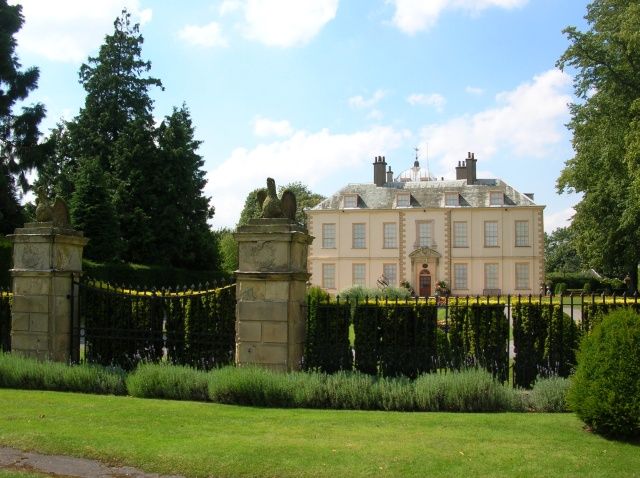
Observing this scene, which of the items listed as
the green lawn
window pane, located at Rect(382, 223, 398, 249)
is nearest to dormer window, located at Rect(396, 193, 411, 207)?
window pane, located at Rect(382, 223, 398, 249)

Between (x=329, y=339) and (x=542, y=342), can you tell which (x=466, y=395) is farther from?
(x=329, y=339)

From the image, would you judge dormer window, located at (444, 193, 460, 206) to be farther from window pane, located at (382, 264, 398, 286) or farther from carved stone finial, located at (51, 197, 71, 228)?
carved stone finial, located at (51, 197, 71, 228)

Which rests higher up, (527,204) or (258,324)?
(527,204)

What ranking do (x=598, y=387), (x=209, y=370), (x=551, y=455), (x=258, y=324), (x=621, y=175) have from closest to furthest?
(x=551, y=455)
(x=598, y=387)
(x=258, y=324)
(x=209, y=370)
(x=621, y=175)

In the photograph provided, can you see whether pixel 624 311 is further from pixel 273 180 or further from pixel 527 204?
pixel 527 204

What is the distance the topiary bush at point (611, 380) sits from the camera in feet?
21.3

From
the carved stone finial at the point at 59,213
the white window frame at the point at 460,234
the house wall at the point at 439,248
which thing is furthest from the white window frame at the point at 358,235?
the carved stone finial at the point at 59,213

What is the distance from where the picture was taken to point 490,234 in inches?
1849

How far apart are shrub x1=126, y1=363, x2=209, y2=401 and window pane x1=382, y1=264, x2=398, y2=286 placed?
130 ft

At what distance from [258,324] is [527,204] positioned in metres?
40.5

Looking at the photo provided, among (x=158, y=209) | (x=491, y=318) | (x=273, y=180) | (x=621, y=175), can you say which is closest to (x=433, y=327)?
(x=491, y=318)

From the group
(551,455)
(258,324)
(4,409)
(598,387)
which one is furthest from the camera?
(258,324)

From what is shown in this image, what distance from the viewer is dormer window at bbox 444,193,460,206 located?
156 ft

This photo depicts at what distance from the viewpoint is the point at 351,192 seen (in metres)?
49.8
